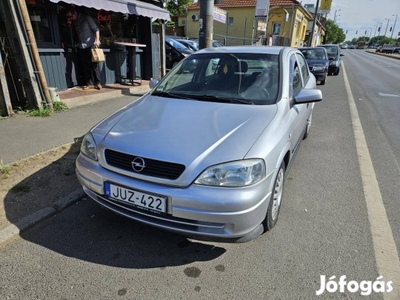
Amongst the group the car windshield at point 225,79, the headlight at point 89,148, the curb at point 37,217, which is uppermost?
the car windshield at point 225,79

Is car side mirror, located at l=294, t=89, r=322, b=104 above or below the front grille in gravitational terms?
above

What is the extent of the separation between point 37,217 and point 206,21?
5.08m

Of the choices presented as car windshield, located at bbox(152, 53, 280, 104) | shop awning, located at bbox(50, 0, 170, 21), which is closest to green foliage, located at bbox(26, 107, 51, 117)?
shop awning, located at bbox(50, 0, 170, 21)

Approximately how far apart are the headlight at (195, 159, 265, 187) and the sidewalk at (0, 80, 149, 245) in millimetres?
1774

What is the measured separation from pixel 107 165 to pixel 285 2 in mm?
31565

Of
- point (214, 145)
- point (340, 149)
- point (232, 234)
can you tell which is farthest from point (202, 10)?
point (232, 234)

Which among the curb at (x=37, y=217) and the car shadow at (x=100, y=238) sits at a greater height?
the curb at (x=37, y=217)

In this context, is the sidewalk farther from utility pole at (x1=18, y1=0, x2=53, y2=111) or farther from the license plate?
the license plate

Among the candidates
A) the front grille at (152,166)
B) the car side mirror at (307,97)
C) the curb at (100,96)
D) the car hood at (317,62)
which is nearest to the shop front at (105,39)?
the curb at (100,96)

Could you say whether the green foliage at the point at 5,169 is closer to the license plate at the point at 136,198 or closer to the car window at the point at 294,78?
the license plate at the point at 136,198

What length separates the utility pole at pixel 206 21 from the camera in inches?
235

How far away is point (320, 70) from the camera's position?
1159cm

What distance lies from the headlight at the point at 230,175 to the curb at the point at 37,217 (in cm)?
171

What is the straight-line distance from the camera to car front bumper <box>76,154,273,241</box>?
1.95m
